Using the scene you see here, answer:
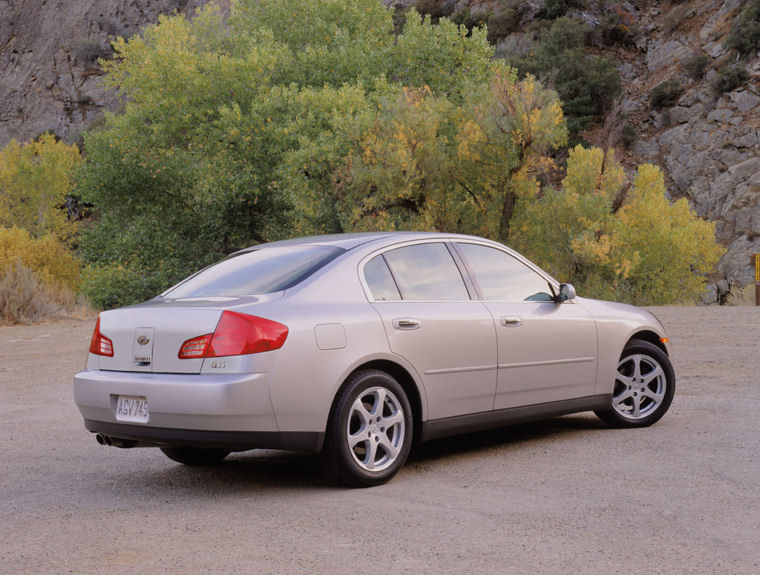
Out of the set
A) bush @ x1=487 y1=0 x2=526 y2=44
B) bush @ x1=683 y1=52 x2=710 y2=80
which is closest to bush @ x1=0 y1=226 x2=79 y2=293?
bush @ x1=683 y1=52 x2=710 y2=80

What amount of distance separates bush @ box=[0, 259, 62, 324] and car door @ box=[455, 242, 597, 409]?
1705 cm

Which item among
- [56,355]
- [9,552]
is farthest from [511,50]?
[9,552]

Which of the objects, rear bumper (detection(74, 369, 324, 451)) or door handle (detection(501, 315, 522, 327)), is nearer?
rear bumper (detection(74, 369, 324, 451))

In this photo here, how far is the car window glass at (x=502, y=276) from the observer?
22.1ft

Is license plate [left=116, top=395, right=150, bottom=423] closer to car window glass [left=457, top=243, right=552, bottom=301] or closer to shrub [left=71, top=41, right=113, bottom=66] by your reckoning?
car window glass [left=457, top=243, right=552, bottom=301]

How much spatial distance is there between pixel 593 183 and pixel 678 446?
25.5 meters

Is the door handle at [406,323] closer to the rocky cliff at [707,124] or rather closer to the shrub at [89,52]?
the rocky cliff at [707,124]

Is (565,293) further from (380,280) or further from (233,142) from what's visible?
(233,142)

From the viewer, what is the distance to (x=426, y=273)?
20.9 ft

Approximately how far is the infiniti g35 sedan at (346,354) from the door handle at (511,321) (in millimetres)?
19

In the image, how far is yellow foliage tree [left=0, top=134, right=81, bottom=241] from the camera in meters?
61.1

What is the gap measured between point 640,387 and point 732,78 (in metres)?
48.7

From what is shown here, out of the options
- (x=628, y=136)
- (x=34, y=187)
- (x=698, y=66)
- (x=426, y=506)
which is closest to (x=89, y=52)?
(x=34, y=187)

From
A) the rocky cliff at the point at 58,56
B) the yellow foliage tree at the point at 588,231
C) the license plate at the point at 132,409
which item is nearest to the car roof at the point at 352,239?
the license plate at the point at 132,409
